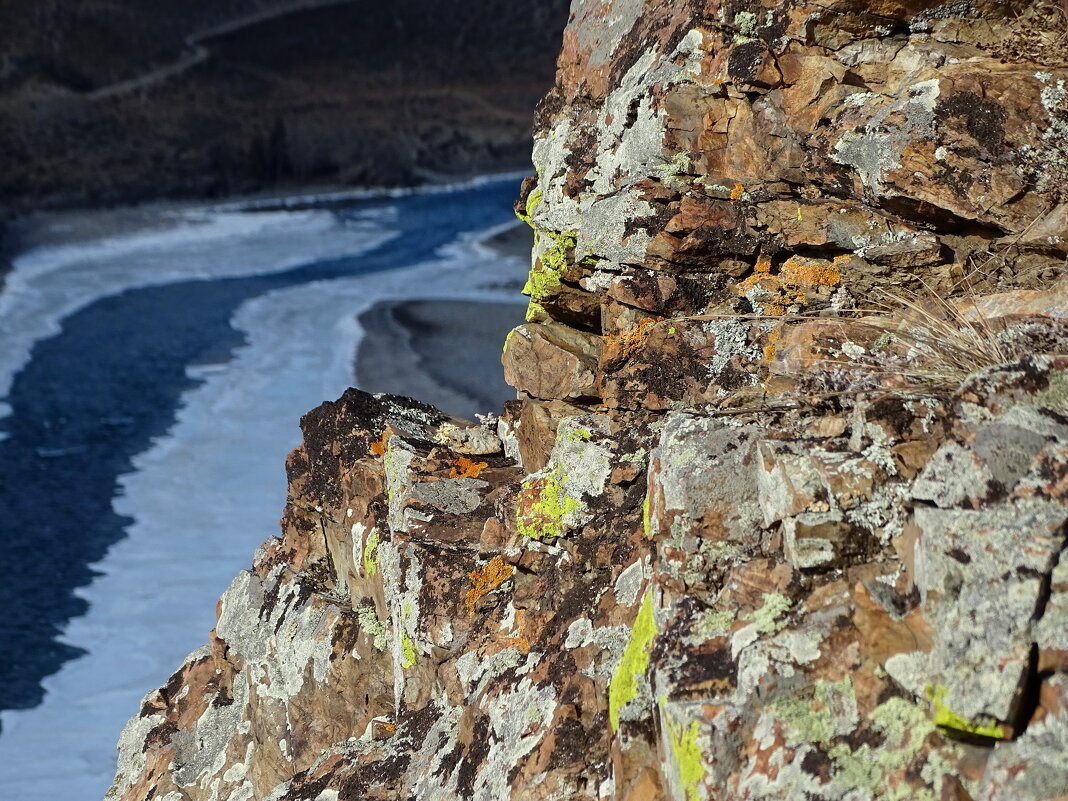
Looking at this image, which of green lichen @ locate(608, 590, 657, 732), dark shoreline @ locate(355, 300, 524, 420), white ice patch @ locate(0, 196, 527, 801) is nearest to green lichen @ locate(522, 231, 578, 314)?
green lichen @ locate(608, 590, 657, 732)

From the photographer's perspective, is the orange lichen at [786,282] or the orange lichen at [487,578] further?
the orange lichen at [487,578]

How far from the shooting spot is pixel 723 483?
3029mm

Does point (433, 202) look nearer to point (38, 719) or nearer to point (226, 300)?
point (226, 300)

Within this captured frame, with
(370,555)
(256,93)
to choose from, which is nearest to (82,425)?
(370,555)

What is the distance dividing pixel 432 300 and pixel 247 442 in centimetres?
945

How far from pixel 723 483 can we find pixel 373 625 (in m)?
2.32

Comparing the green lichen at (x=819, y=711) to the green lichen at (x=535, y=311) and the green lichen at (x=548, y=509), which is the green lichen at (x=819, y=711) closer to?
the green lichen at (x=548, y=509)

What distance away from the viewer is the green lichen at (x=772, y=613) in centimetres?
269

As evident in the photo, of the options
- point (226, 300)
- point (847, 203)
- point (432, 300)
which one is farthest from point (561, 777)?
point (226, 300)

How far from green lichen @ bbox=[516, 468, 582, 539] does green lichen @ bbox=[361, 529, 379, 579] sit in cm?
113

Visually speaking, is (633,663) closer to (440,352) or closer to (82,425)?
(82,425)

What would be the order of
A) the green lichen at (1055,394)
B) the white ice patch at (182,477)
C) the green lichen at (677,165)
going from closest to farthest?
the green lichen at (1055,394)
the green lichen at (677,165)
the white ice patch at (182,477)

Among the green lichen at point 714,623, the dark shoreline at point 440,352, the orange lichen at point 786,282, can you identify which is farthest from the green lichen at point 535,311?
the dark shoreline at point 440,352

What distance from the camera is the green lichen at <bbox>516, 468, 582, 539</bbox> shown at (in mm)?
3848
